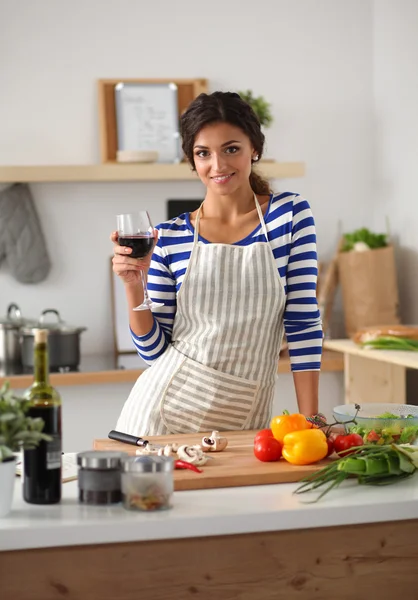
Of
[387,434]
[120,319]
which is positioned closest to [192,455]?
[387,434]

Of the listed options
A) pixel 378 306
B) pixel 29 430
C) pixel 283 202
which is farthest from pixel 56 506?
pixel 378 306

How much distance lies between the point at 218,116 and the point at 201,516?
1077 millimetres

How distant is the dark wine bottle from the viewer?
1487 millimetres

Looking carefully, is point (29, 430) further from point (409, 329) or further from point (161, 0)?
point (161, 0)

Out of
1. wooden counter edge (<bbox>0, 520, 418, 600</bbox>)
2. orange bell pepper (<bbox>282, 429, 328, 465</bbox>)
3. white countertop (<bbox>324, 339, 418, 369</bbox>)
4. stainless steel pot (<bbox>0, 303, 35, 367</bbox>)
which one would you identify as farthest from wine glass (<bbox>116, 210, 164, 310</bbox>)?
stainless steel pot (<bbox>0, 303, 35, 367</bbox>)

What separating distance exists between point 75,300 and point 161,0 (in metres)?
1.44

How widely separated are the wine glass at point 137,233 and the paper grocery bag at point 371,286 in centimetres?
227

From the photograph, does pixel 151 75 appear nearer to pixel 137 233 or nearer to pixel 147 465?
pixel 137 233

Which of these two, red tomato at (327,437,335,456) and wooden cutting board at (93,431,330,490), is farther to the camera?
red tomato at (327,437,335,456)

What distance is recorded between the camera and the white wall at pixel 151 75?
4168 millimetres

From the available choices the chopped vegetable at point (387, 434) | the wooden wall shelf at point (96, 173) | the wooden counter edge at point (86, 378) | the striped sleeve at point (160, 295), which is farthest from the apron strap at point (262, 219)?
the wooden wall shelf at point (96, 173)

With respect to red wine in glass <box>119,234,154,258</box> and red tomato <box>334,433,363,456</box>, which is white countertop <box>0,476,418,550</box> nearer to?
Answer: red tomato <box>334,433,363,456</box>

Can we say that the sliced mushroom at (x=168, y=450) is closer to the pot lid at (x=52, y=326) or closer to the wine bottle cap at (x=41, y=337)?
the wine bottle cap at (x=41, y=337)

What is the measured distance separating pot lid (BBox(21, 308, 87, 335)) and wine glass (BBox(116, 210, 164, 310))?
188 centimetres
